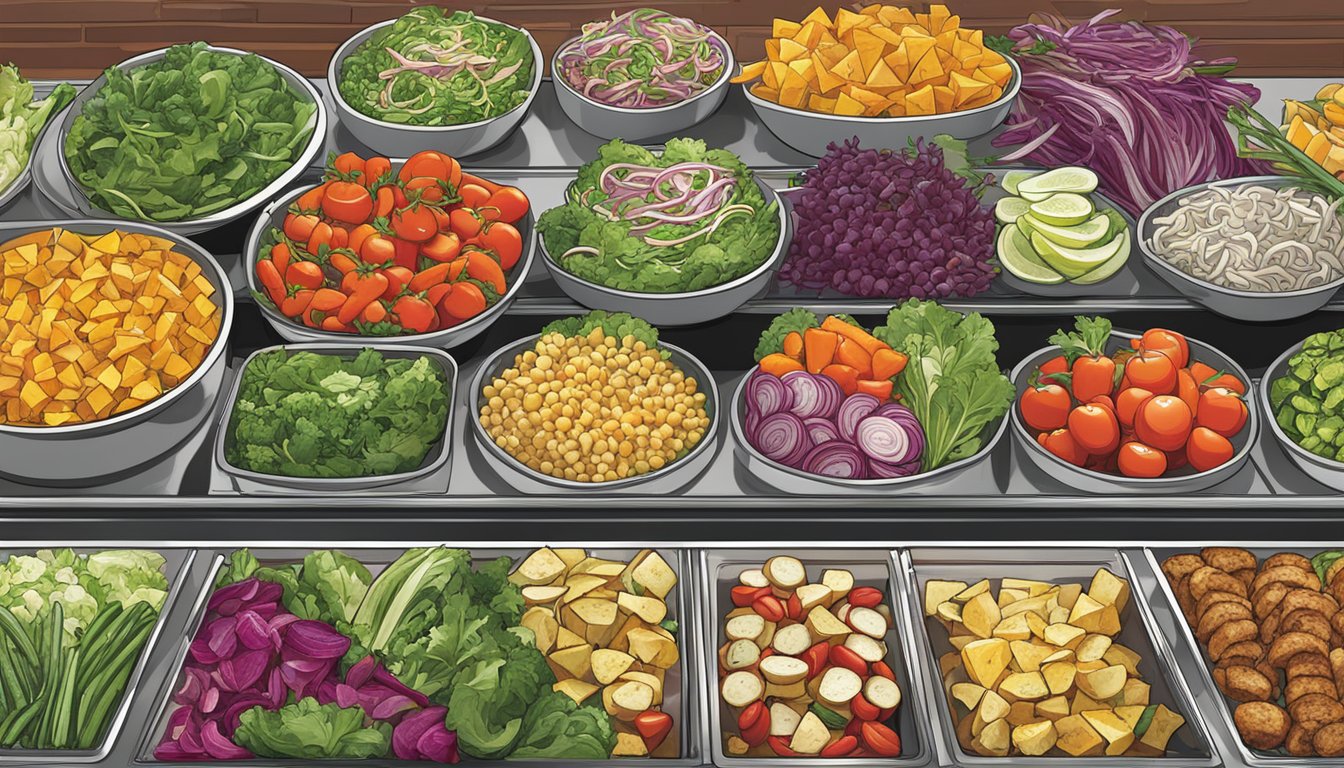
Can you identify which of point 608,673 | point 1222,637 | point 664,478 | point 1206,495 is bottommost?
point 608,673

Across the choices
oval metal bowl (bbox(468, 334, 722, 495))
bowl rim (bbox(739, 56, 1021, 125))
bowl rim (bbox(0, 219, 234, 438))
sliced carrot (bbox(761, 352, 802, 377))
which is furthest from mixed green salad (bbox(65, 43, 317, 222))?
sliced carrot (bbox(761, 352, 802, 377))

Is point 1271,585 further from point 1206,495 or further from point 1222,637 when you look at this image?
point 1206,495

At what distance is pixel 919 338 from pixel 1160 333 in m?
0.51

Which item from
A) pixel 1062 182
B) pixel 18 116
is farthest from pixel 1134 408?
pixel 18 116

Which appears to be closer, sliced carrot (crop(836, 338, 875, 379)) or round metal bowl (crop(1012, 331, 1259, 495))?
round metal bowl (crop(1012, 331, 1259, 495))

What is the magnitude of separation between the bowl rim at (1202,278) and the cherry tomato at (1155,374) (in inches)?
13.5

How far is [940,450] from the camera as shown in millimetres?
2102

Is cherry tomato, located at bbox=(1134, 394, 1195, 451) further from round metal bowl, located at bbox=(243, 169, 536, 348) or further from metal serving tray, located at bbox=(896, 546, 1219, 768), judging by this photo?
round metal bowl, located at bbox=(243, 169, 536, 348)

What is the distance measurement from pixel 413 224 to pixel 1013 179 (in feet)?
4.86

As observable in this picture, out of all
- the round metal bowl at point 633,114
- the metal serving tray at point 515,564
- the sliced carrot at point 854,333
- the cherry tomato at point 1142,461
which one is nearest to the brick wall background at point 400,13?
the round metal bowl at point 633,114

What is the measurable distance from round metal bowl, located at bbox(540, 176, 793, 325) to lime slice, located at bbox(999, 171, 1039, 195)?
67 centimetres

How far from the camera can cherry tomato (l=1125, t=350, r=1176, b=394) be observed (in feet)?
7.02

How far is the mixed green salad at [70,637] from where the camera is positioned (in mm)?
2109

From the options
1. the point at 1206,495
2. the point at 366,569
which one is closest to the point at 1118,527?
the point at 1206,495
